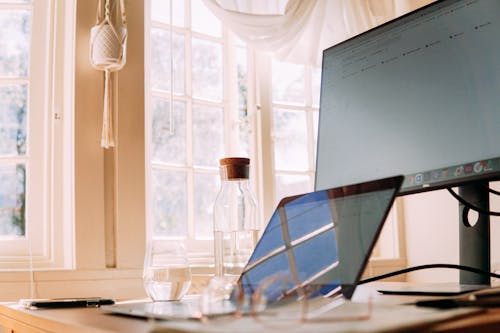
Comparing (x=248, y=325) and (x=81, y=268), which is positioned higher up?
(x=248, y=325)

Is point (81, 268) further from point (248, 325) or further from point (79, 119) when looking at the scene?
point (248, 325)

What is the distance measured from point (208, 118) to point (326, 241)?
1670 mm

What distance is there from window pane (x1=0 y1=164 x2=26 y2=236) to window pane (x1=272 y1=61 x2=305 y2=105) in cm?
Answer: 111

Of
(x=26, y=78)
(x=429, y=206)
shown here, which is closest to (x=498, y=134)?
(x=26, y=78)

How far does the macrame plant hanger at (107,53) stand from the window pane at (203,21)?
0.49m

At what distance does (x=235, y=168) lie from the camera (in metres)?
1.14

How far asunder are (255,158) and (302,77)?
1.56 ft

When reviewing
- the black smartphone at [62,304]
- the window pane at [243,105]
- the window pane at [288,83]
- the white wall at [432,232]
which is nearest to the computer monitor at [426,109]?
the black smartphone at [62,304]

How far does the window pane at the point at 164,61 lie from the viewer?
221 cm

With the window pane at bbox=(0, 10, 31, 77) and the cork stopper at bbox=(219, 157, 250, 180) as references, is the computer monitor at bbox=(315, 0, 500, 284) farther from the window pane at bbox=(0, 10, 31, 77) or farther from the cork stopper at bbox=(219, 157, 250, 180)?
the window pane at bbox=(0, 10, 31, 77)

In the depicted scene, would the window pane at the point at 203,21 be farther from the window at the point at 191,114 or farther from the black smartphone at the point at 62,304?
the black smartphone at the point at 62,304

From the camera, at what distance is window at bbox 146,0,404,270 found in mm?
2180

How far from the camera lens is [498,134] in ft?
3.09

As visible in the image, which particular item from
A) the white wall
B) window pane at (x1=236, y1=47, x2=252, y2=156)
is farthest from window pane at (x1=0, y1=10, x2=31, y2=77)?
the white wall
